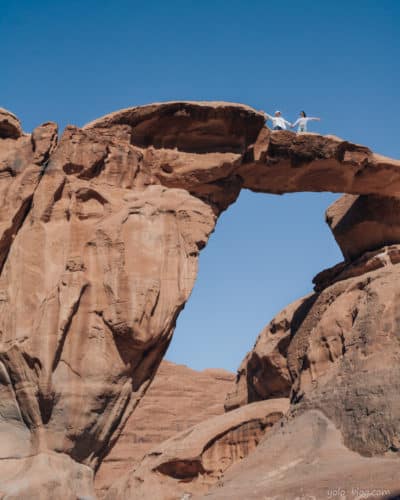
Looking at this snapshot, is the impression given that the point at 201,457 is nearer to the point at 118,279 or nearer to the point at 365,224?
the point at 118,279

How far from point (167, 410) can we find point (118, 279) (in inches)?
959

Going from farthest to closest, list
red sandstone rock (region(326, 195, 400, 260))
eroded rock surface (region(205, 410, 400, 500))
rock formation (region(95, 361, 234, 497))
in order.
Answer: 1. rock formation (region(95, 361, 234, 497))
2. red sandstone rock (region(326, 195, 400, 260))
3. eroded rock surface (region(205, 410, 400, 500))

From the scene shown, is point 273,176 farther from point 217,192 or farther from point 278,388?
point 278,388

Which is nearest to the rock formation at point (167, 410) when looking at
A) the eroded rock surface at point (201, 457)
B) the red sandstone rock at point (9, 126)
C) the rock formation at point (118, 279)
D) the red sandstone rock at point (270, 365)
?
the red sandstone rock at point (270, 365)

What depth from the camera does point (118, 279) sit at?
19.3m

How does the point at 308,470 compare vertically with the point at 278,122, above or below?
below

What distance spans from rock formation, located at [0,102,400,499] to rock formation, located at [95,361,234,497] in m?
19.3

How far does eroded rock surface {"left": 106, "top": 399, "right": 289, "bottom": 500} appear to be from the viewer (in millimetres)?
24391

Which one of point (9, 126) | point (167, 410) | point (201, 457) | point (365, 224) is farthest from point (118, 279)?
point (167, 410)

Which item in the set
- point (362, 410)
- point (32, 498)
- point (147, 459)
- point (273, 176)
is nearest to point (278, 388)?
point (147, 459)

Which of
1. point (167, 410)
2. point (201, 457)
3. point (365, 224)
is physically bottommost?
point (201, 457)

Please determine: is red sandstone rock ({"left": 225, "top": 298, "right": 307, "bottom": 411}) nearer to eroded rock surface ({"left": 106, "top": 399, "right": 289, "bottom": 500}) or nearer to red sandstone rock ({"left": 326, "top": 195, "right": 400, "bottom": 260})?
eroded rock surface ({"left": 106, "top": 399, "right": 289, "bottom": 500})

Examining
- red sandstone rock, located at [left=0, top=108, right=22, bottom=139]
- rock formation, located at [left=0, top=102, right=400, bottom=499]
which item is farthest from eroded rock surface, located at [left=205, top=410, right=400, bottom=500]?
red sandstone rock, located at [left=0, top=108, right=22, bottom=139]

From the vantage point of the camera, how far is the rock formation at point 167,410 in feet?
130
